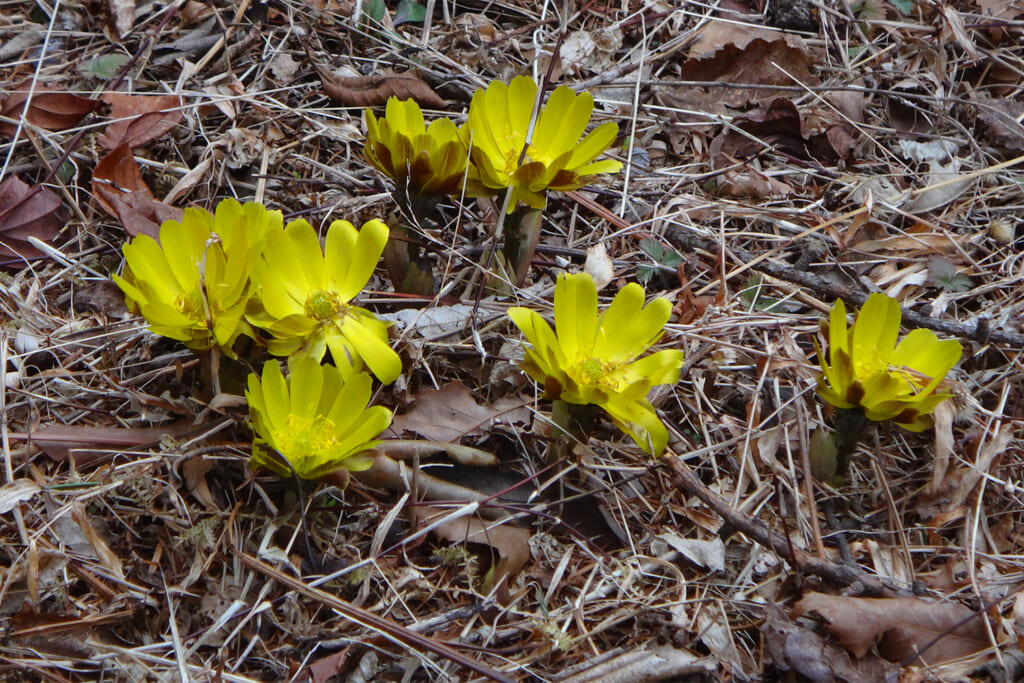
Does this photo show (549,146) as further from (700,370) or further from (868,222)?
(868,222)

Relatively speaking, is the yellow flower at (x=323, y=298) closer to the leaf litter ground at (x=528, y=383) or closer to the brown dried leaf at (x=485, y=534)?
the leaf litter ground at (x=528, y=383)

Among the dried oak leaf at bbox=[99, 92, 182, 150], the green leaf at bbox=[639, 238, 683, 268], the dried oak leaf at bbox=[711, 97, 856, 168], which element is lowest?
the green leaf at bbox=[639, 238, 683, 268]

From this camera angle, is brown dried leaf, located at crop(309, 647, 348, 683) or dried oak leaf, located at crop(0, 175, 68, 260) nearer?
brown dried leaf, located at crop(309, 647, 348, 683)

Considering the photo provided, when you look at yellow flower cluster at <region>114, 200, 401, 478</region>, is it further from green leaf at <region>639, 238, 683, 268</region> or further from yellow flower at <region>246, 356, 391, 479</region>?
green leaf at <region>639, 238, 683, 268</region>

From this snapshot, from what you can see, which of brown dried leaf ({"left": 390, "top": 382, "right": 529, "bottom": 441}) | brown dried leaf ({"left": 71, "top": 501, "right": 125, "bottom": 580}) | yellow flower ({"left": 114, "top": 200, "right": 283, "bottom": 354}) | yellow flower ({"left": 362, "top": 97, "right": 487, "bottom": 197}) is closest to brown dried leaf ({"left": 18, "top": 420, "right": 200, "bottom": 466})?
brown dried leaf ({"left": 71, "top": 501, "right": 125, "bottom": 580})

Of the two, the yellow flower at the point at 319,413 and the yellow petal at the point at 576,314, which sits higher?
the yellow petal at the point at 576,314

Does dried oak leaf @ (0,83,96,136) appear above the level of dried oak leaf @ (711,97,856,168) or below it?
above

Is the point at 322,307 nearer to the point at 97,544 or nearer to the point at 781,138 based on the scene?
the point at 97,544

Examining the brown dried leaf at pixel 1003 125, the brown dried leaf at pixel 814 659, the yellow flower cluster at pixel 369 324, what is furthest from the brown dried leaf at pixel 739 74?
the brown dried leaf at pixel 814 659
